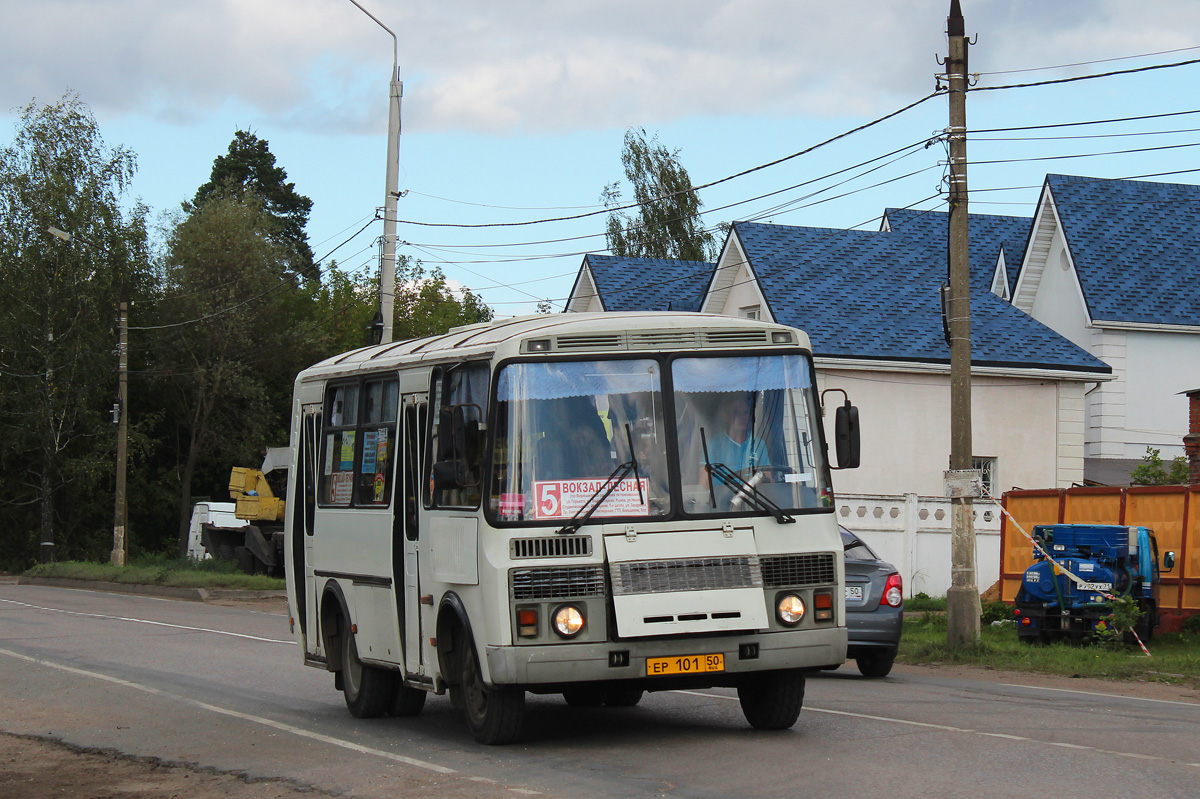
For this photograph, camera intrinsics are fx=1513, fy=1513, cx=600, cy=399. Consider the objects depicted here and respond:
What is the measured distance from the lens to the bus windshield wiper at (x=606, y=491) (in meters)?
9.26

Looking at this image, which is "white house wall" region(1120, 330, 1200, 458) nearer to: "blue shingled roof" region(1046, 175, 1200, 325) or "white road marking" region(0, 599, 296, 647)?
"blue shingled roof" region(1046, 175, 1200, 325)

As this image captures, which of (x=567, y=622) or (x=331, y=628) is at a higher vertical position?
(x=567, y=622)

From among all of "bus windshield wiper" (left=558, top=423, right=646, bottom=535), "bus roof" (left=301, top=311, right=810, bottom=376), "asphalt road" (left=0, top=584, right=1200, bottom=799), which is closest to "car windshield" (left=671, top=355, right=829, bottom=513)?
"bus roof" (left=301, top=311, right=810, bottom=376)

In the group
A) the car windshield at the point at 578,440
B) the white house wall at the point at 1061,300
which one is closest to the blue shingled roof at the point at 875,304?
the white house wall at the point at 1061,300

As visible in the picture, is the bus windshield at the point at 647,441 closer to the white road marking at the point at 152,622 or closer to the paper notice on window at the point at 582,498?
the paper notice on window at the point at 582,498

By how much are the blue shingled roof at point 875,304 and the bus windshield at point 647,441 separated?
70.1 ft

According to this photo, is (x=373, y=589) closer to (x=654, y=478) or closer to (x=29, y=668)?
(x=654, y=478)

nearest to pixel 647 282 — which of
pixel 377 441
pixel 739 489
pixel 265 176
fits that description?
pixel 377 441

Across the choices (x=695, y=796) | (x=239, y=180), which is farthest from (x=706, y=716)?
(x=239, y=180)

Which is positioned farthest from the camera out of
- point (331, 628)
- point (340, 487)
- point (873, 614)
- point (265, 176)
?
point (265, 176)

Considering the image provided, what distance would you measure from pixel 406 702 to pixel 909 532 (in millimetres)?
16425

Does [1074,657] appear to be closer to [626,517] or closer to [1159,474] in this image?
[626,517]

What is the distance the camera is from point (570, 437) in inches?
372

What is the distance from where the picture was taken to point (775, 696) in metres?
10.1
